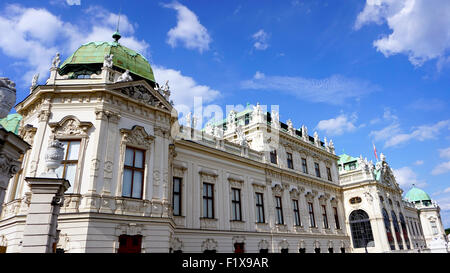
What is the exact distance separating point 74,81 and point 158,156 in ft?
21.0

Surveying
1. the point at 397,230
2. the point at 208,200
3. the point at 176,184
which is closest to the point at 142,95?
the point at 176,184

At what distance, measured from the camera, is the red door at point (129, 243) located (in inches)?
562

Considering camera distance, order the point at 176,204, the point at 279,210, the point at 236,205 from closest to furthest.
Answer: the point at 176,204
the point at 236,205
the point at 279,210

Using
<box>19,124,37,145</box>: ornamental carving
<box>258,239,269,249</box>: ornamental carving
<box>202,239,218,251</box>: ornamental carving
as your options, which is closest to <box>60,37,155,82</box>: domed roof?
<box>19,124,37,145</box>: ornamental carving

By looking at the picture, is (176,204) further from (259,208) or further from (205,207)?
(259,208)

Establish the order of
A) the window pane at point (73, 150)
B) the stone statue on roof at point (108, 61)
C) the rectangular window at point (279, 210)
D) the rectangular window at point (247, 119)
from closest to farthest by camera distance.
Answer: the window pane at point (73, 150)
the stone statue on roof at point (108, 61)
the rectangular window at point (279, 210)
the rectangular window at point (247, 119)

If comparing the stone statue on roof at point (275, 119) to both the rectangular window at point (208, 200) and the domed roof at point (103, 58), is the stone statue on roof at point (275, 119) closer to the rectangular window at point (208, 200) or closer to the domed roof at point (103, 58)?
the rectangular window at point (208, 200)

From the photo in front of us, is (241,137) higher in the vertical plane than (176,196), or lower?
higher

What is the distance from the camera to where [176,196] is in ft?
66.0

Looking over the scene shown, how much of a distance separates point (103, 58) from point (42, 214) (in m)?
12.6

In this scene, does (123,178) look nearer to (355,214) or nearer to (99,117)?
(99,117)

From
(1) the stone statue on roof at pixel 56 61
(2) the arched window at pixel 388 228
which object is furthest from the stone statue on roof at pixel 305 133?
(1) the stone statue on roof at pixel 56 61

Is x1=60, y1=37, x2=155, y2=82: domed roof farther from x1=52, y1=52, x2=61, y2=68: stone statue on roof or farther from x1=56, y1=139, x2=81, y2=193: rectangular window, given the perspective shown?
x1=56, y1=139, x2=81, y2=193: rectangular window

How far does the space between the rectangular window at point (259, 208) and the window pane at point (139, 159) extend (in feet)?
41.2
